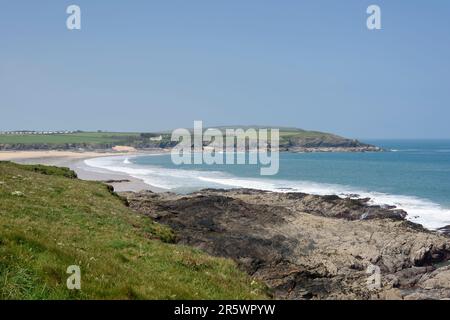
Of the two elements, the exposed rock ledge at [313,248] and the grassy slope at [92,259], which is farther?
the exposed rock ledge at [313,248]

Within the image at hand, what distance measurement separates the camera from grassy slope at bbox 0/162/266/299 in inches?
357

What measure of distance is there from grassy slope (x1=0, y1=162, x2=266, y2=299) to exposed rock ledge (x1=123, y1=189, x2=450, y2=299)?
627 centimetres

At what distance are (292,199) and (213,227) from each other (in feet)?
77.5

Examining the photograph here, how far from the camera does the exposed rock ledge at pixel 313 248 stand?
25156mm

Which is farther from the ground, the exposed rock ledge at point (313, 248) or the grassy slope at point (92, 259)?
the grassy slope at point (92, 259)

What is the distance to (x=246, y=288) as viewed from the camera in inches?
539

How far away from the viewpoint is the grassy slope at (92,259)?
9.06m

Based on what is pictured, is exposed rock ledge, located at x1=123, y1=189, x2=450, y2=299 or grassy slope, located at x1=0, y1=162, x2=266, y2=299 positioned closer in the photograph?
grassy slope, located at x1=0, y1=162, x2=266, y2=299

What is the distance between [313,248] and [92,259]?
79.5ft

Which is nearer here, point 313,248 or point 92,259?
point 92,259

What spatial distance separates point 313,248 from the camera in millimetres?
33219

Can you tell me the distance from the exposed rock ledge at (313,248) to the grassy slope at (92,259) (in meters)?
6.27

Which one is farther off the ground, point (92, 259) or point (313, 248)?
point (92, 259)

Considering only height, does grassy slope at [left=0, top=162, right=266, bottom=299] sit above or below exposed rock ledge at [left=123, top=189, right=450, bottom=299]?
above
